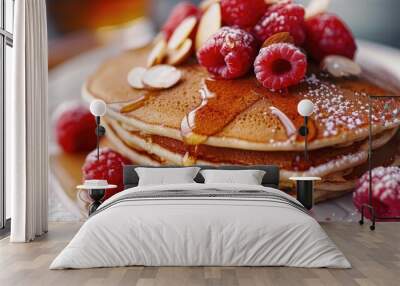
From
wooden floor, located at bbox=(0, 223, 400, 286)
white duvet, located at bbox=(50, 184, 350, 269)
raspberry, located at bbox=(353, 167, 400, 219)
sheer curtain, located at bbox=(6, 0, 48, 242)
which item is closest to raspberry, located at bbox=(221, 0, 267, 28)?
sheer curtain, located at bbox=(6, 0, 48, 242)

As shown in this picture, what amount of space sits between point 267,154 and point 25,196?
2.22 m

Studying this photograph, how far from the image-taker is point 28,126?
477 cm

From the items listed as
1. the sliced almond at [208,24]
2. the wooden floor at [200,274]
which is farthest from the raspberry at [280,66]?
the wooden floor at [200,274]

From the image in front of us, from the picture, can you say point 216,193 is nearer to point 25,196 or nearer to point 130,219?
point 130,219

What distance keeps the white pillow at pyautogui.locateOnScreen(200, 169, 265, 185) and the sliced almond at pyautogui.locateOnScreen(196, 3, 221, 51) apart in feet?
4.43

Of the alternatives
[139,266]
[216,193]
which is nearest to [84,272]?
[139,266]

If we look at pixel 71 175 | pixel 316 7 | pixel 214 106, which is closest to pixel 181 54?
pixel 214 106

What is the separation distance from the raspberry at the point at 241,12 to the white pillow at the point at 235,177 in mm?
1491

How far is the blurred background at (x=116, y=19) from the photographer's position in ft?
19.6

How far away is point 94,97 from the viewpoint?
5.87 metres

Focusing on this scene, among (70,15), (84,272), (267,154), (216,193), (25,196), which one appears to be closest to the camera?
(84,272)

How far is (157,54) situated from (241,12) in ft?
3.07

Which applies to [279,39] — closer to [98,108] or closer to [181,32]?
[181,32]

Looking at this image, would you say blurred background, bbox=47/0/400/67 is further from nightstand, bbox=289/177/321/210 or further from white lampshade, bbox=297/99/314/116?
nightstand, bbox=289/177/321/210
